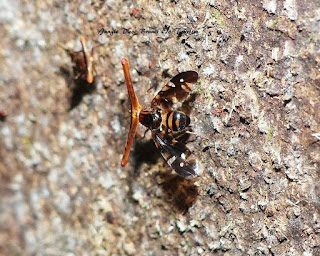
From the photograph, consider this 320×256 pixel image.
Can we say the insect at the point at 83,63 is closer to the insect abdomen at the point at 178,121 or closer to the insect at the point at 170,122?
the insect at the point at 170,122

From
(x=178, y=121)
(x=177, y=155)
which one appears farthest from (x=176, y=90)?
(x=177, y=155)

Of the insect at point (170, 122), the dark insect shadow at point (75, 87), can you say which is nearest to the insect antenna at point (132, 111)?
the insect at point (170, 122)

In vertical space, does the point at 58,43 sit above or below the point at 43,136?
above

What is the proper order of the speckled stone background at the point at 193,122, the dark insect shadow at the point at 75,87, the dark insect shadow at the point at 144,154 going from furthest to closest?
the dark insect shadow at the point at 144,154
the dark insect shadow at the point at 75,87
the speckled stone background at the point at 193,122

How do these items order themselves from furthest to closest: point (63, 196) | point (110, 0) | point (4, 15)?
point (110, 0) < point (63, 196) < point (4, 15)

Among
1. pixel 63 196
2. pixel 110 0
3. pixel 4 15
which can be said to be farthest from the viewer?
pixel 110 0

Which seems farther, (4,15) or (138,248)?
(138,248)

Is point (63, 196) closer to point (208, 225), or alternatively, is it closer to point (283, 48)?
point (208, 225)

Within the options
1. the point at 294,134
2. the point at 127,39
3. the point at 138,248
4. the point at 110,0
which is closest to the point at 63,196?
the point at 138,248
